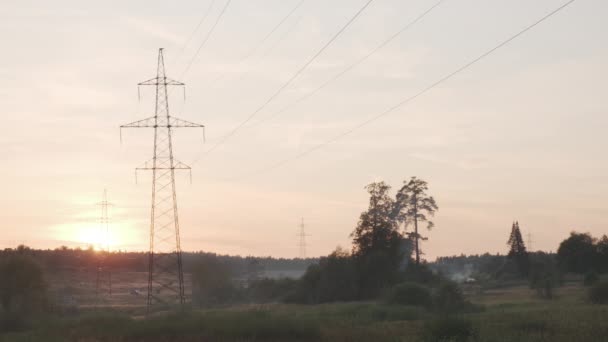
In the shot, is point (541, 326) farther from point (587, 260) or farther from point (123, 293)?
point (123, 293)

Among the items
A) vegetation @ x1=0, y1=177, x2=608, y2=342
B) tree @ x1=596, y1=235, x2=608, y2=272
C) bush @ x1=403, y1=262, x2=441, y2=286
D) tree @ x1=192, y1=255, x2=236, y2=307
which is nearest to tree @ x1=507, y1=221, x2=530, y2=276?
vegetation @ x1=0, y1=177, x2=608, y2=342

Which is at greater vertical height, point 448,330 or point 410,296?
point 410,296

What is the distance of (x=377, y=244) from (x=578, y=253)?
117ft

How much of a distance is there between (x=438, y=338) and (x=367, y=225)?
68.8 meters

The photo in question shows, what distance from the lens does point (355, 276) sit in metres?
106

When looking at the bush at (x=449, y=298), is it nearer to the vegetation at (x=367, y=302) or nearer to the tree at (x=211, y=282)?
the vegetation at (x=367, y=302)

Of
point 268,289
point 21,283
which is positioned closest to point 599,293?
point 21,283

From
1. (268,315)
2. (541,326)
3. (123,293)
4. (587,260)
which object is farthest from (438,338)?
(123,293)

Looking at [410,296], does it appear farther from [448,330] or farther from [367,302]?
[448,330]

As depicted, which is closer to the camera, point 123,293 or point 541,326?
point 541,326

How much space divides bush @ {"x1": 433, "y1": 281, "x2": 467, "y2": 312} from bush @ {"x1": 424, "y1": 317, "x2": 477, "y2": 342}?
30.7 m

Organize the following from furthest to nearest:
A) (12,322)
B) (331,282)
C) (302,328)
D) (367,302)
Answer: (331,282), (367,302), (12,322), (302,328)

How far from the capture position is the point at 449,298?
81.2 metres

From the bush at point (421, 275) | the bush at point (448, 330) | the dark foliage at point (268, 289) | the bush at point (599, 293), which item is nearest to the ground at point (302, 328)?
the bush at point (448, 330)
